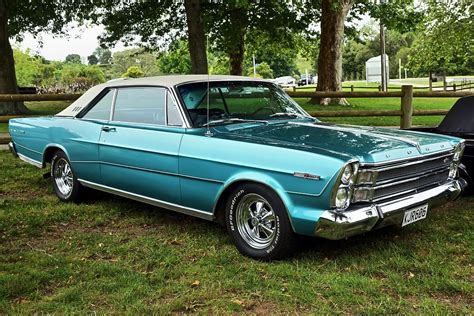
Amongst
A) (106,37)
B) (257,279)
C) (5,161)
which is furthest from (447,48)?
(257,279)

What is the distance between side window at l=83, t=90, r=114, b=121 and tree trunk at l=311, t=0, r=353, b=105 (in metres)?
14.5

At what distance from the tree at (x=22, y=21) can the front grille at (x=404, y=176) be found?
50.9ft

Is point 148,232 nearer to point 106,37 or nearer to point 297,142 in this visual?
point 297,142

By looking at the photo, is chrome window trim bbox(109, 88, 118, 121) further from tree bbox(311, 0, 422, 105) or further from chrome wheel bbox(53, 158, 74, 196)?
tree bbox(311, 0, 422, 105)

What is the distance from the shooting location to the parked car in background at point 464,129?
219 inches

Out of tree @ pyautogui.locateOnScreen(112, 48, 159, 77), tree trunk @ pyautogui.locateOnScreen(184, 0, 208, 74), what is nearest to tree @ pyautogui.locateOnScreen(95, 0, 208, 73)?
tree trunk @ pyautogui.locateOnScreen(184, 0, 208, 74)

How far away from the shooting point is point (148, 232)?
16.5 feet

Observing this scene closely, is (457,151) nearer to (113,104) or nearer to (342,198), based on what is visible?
(342,198)

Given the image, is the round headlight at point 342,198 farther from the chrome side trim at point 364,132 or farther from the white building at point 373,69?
the white building at point 373,69

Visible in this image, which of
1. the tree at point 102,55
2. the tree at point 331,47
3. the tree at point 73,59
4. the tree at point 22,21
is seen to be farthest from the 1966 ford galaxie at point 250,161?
the tree at point 102,55

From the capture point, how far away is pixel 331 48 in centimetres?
1927

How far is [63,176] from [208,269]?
10.2 feet

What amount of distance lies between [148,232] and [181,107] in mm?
1315

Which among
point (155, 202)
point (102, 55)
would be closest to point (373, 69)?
point (155, 202)
